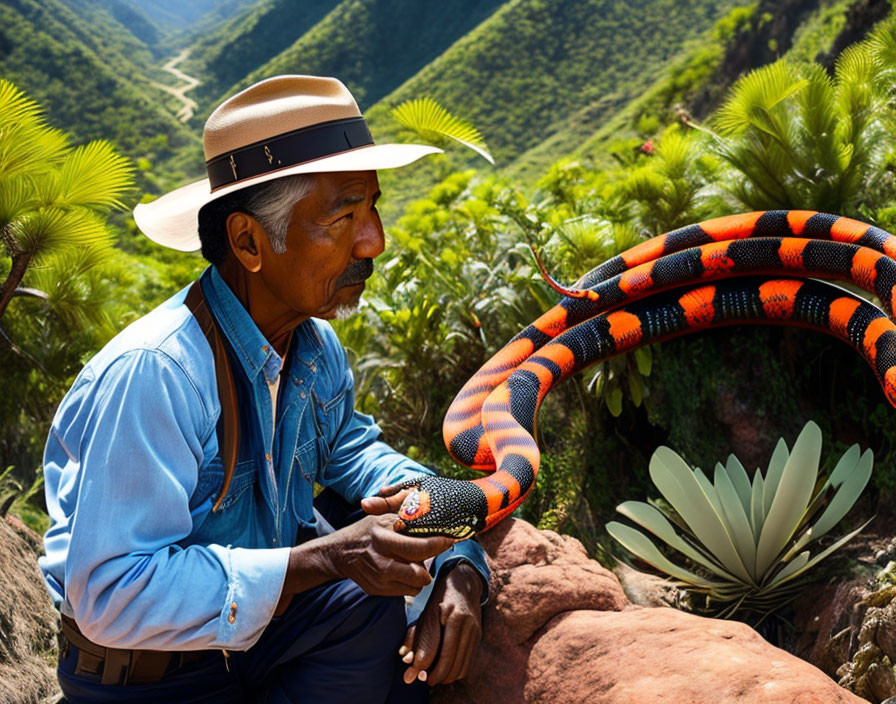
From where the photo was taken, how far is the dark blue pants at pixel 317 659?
1.79 metres

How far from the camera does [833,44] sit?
40.9ft

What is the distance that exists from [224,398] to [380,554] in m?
0.50

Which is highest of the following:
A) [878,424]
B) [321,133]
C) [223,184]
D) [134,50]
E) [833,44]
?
[134,50]

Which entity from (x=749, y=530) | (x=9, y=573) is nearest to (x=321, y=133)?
(x=749, y=530)

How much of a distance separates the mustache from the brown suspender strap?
0.32 meters

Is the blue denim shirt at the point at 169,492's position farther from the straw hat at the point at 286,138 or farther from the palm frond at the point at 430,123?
the palm frond at the point at 430,123

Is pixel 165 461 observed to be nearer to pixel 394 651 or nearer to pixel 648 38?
pixel 394 651

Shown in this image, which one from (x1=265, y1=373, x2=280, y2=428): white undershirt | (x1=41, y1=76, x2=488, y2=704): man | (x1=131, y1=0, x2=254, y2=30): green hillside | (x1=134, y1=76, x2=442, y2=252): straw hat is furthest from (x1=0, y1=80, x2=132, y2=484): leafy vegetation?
(x1=131, y1=0, x2=254, y2=30): green hillside

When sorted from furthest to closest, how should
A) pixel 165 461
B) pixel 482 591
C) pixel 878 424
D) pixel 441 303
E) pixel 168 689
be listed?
pixel 441 303, pixel 878 424, pixel 482 591, pixel 168 689, pixel 165 461

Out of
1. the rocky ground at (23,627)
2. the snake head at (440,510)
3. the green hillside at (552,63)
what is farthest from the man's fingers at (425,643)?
the green hillside at (552,63)

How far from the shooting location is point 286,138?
1.81 meters

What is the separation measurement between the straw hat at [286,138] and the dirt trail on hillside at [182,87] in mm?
34501

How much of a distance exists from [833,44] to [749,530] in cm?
1251

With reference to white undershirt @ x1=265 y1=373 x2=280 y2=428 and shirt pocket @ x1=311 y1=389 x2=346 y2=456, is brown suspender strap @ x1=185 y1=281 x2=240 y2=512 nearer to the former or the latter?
white undershirt @ x1=265 y1=373 x2=280 y2=428
